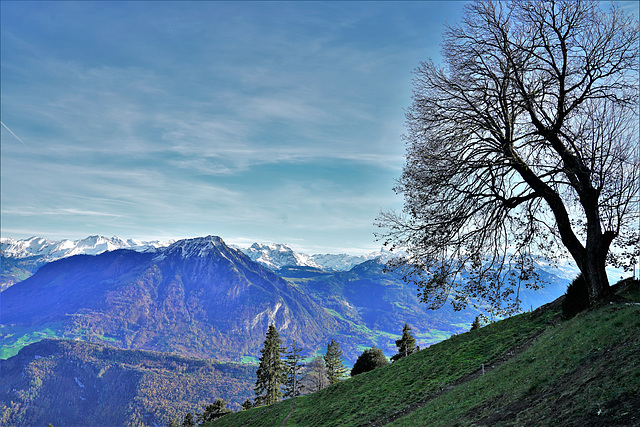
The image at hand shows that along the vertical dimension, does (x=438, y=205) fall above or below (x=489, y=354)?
above

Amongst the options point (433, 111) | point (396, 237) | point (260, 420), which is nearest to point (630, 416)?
point (396, 237)

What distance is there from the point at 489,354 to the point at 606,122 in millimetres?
17897

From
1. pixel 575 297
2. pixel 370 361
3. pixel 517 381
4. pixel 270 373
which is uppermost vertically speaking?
pixel 575 297

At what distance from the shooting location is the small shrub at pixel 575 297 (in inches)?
821

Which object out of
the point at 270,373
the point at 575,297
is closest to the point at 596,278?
the point at 575,297

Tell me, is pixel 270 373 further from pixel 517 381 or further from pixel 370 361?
pixel 517 381

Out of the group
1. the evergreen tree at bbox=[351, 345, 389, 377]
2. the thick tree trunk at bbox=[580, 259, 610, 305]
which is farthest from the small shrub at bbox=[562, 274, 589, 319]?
the evergreen tree at bbox=[351, 345, 389, 377]

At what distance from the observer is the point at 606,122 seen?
13.8 metres

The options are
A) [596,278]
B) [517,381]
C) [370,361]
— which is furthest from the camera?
[370,361]

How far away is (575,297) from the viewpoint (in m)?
21.6

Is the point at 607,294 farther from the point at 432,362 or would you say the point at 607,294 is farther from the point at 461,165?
the point at 432,362

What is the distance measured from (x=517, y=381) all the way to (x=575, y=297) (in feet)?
38.6

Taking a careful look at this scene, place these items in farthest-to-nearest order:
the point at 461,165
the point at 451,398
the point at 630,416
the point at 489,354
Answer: the point at 489,354 < the point at 451,398 < the point at 461,165 < the point at 630,416

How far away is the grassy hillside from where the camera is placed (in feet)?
28.2
